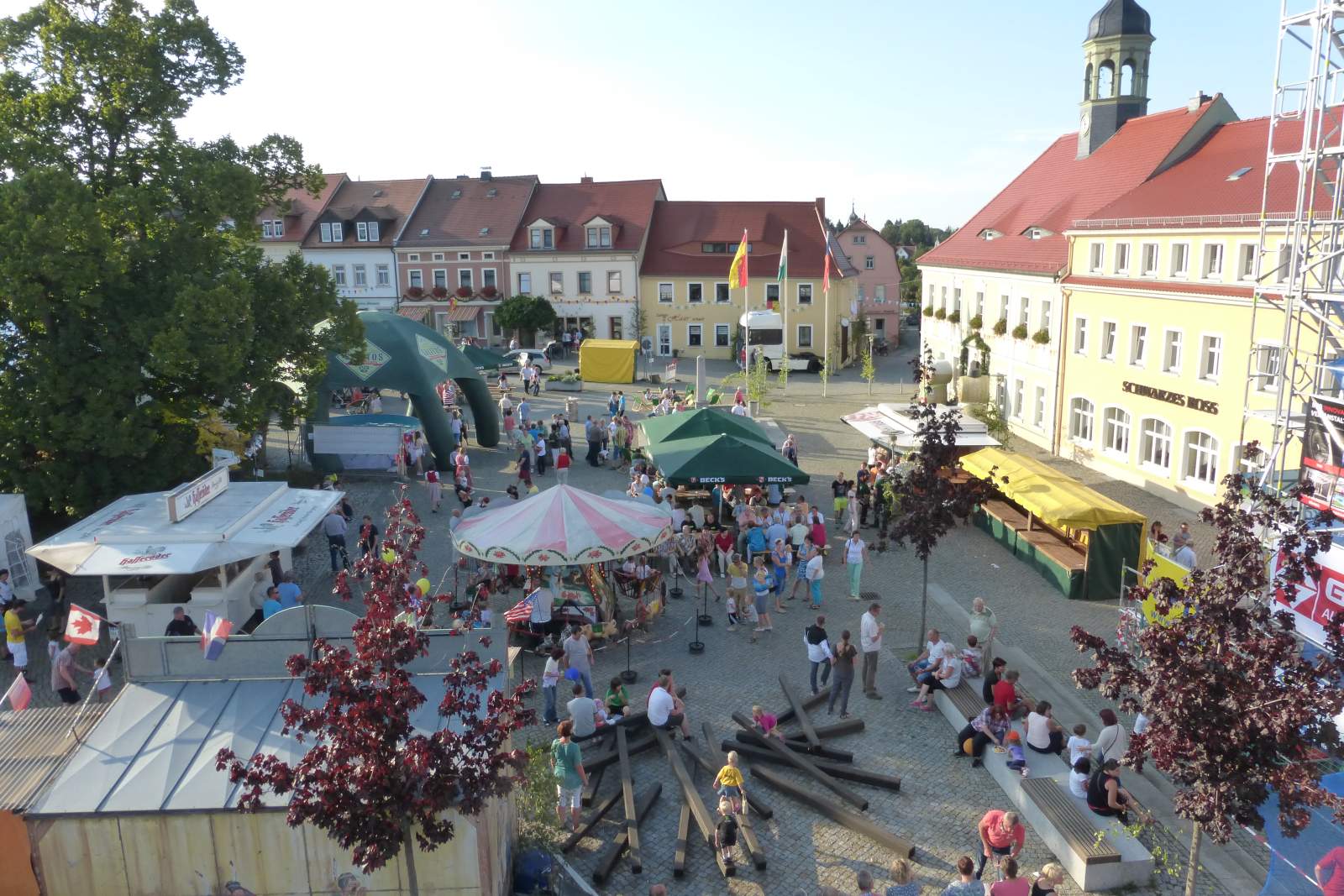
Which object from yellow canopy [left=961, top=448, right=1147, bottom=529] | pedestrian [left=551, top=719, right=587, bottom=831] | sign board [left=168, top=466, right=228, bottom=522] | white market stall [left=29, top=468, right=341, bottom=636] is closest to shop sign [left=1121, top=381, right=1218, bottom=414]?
yellow canopy [left=961, top=448, right=1147, bottom=529]

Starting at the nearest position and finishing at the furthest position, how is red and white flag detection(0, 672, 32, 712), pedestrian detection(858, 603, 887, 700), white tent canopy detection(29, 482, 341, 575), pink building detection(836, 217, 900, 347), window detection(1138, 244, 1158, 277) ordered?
red and white flag detection(0, 672, 32, 712)
pedestrian detection(858, 603, 887, 700)
white tent canopy detection(29, 482, 341, 575)
window detection(1138, 244, 1158, 277)
pink building detection(836, 217, 900, 347)

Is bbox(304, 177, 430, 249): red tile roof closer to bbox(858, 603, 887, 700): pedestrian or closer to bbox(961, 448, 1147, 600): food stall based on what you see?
bbox(961, 448, 1147, 600): food stall

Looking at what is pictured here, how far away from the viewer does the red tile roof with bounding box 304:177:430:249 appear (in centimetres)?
5475

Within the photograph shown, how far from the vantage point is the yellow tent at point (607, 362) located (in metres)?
43.4

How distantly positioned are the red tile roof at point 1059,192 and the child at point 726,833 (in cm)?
2452

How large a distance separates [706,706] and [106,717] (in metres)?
7.21

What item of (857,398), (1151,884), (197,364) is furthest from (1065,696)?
(857,398)

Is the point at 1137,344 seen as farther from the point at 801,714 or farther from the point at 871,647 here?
the point at 801,714

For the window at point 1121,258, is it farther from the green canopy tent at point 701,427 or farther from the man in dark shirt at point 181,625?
the man in dark shirt at point 181,625

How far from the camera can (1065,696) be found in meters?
13.8

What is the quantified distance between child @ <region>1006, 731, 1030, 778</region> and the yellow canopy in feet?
23.5

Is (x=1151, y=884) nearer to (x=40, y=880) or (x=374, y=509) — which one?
(x=40, y=880)

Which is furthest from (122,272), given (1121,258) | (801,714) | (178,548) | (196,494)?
(1121,258)

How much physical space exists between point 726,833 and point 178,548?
32.2 ft
